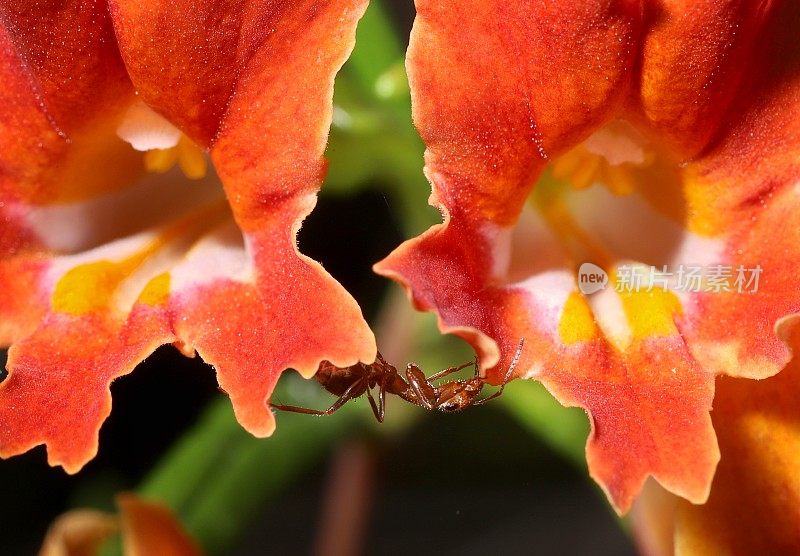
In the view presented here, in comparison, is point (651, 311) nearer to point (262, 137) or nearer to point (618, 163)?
point (618, 163)

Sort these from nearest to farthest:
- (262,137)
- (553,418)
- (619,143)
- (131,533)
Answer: (262,137) < (619,143) < (131,533) < (553,418)

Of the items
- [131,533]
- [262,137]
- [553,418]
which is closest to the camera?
[262,137]

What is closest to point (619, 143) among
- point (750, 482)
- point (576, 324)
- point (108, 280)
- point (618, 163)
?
point (618, 163)

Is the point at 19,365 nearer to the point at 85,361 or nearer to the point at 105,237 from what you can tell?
the point at 85,361

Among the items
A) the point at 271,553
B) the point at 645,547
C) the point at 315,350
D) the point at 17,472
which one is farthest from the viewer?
the point at 271,553

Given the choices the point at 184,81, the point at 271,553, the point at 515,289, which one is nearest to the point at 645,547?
the point at 515,289

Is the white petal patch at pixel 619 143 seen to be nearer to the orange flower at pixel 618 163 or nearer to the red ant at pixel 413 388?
the orange flower at pixel 618 163

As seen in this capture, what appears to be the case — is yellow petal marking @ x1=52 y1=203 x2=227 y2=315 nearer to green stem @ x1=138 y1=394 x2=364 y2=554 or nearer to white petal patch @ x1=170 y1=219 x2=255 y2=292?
white petal patch @ x1=170 y1=219 x2=255 y2=292
